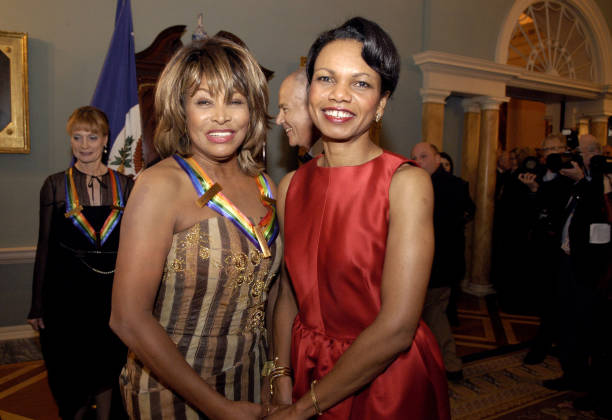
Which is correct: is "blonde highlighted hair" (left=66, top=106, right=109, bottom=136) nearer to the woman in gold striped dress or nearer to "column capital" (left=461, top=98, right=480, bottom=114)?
the woman in gold striped dress

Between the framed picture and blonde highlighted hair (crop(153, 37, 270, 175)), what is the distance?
2.89m

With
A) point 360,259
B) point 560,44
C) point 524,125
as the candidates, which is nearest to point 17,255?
point 360,259

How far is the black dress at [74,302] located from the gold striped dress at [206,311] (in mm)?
1299

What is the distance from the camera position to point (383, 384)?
3.83ft

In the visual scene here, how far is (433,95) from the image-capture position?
5.30 metres

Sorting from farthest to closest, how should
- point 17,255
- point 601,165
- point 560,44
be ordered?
1. point 560,44
2. point 17,255
3. point 601,165

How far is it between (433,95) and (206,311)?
4700 millimetres

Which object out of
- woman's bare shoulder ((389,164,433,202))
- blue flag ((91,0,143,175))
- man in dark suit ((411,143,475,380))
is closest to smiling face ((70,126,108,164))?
blue flag ((91,0,143,175))

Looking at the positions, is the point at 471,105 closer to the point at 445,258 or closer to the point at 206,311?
the point at 445,258

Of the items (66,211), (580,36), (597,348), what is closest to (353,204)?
(66,211)

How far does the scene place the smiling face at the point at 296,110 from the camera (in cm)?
212

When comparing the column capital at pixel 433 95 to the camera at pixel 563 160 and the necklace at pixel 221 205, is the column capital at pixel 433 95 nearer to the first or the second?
the camera at pixel 563 160

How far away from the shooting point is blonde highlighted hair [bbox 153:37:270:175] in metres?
1.26

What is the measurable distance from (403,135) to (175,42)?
277cm
